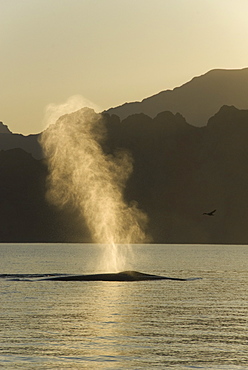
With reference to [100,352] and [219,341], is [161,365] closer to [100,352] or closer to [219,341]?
[100,352]

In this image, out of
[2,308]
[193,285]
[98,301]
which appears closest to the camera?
[2,308]

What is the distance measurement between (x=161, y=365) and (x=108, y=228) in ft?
301

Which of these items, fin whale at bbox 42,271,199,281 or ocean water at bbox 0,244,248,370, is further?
Result: fin whale at bbox 42,271,199,281

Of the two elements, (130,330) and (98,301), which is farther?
(98,301)

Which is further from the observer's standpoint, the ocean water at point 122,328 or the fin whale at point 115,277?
the fin whale at point 115,277

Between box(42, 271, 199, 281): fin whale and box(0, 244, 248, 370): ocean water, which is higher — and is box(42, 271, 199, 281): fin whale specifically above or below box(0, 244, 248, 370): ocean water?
above

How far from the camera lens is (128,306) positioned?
77375 mm

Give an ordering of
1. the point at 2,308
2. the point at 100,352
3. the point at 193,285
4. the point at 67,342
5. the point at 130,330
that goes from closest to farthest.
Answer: the point at 100,352, the point at 67,342, the point at 130,330, the point at 2,308, the point at 193,285

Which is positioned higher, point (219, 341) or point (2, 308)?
point (2, 308)

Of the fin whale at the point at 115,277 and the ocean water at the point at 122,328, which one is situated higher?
the fin whale at the point at 115,277

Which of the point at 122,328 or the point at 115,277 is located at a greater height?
the point at 115,277

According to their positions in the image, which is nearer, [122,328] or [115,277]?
[122,328]

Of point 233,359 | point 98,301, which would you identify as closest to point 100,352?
point 233,359

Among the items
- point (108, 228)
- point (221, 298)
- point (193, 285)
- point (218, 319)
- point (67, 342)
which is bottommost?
point (67, 342)
